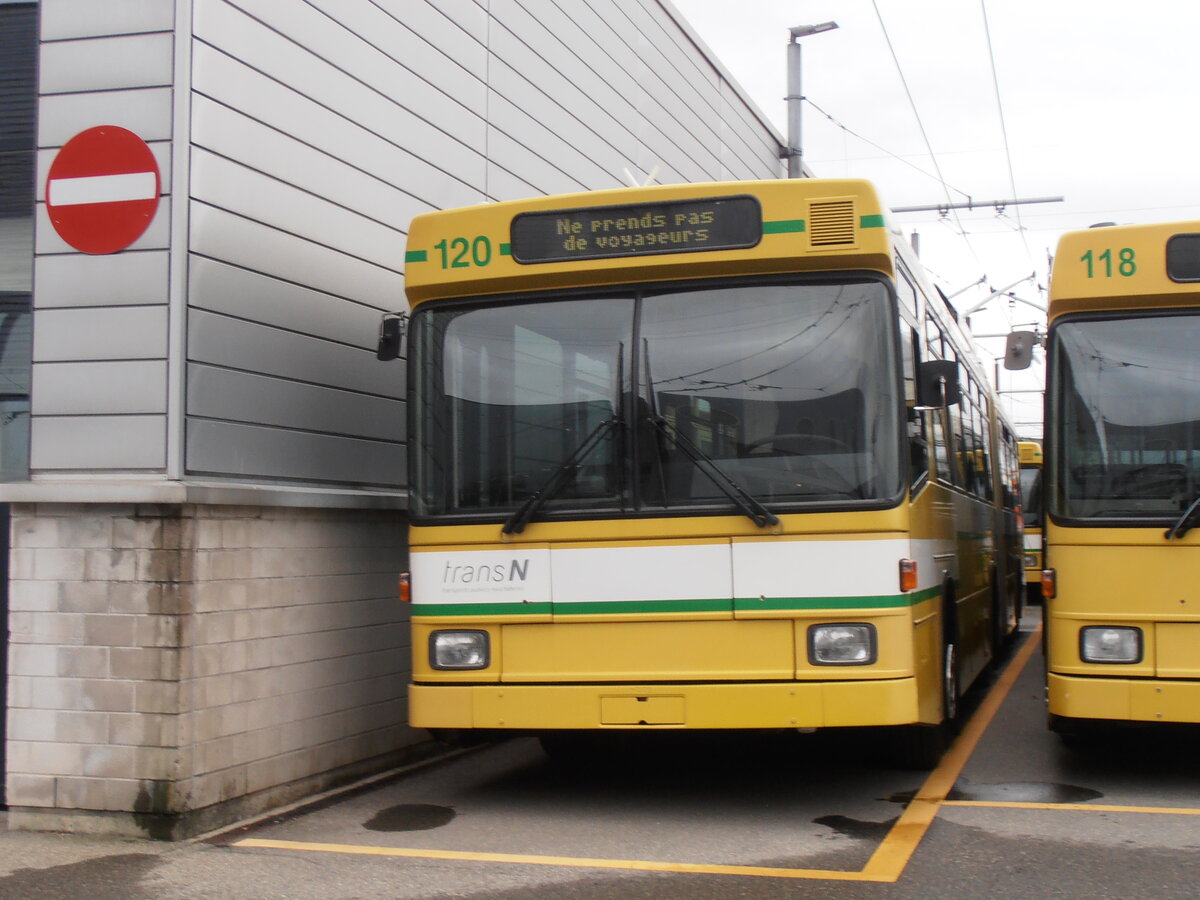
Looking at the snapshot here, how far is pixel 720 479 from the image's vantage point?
23.5ft

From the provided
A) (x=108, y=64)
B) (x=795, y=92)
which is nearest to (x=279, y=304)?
(x=108, y=64)

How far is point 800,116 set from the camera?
2017cm

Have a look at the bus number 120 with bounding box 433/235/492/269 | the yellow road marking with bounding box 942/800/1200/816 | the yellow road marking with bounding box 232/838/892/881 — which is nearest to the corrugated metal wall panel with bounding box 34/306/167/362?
the bus number 120 with bounding box 433/235/492/269

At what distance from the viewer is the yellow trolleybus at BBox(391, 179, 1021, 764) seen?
7020 mm

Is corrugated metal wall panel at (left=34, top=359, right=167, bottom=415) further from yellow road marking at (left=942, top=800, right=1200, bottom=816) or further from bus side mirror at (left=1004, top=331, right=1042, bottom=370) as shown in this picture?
bus side mirror at (left=1004, top=331, right=1042, bottom=370)

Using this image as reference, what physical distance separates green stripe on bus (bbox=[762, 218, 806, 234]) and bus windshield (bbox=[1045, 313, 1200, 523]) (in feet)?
5.60

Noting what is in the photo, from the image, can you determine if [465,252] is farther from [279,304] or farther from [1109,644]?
[1109,644]

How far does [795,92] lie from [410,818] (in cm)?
1487

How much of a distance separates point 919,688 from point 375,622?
3542 mm

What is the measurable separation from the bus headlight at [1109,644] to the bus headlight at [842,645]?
1415 millimetres

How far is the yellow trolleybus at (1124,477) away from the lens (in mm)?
7434

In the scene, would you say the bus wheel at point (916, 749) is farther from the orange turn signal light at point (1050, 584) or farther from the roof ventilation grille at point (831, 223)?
the roof ventilation grille at point (831, 223)

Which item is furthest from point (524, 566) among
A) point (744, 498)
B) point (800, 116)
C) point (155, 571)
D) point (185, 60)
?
point (800, 116)

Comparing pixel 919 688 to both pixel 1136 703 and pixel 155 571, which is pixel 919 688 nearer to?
pixel 1136 703
